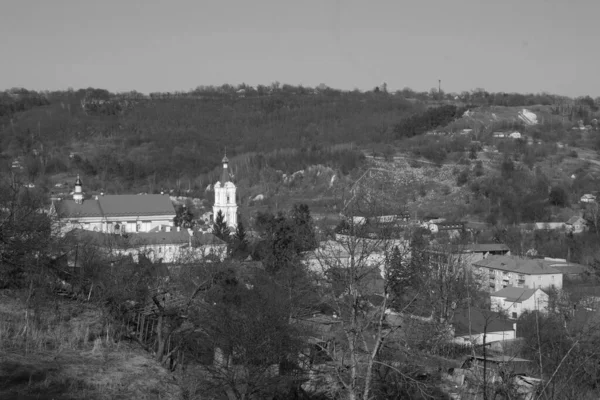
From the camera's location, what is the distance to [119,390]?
8.41m

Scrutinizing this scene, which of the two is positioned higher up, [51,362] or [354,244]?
[354,244]

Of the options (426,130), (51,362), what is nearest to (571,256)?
(51,362)

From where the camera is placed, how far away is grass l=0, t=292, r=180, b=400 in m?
8.14

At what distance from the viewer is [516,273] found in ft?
101

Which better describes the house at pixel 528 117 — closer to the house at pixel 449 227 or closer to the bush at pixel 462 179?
the bush at pixel 462 179

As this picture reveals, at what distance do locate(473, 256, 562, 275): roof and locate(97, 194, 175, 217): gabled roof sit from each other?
57.5 ft

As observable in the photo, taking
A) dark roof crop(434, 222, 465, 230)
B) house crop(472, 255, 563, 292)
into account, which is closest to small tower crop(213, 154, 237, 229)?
dark roof crop(434, 222, 465, 230)

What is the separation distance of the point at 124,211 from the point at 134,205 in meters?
0.80

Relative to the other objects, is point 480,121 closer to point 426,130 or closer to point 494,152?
point 426,130

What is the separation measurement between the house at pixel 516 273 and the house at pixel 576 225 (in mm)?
10102

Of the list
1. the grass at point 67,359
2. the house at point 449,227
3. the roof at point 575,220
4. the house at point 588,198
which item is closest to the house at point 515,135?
the house at point 588,198

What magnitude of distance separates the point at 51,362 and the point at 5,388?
1.09 metres

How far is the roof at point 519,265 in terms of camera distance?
3036cm

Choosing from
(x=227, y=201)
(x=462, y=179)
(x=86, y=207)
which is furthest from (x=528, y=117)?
(x=86, y=207)
